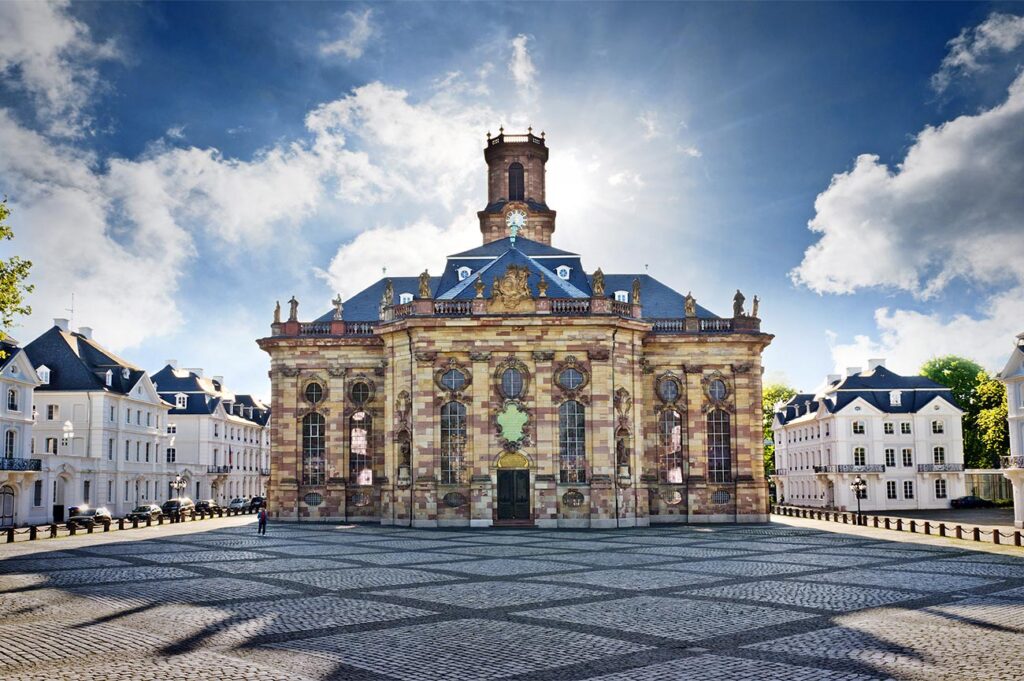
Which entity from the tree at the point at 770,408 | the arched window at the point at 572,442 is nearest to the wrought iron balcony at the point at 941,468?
the tree at the point at 770,408

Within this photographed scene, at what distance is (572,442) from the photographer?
49250 millimetres

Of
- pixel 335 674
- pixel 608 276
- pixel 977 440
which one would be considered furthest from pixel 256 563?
Answer: pixel 977 440

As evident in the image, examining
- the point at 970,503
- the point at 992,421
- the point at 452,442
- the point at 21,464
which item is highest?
the point at 992,421

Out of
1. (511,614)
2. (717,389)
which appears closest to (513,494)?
(717,389)

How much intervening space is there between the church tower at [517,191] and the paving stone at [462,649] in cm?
5524

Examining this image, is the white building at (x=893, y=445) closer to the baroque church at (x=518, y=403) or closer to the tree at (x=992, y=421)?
the tree at (x=992, y=421)

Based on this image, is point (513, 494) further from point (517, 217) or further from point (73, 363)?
point (73, 363)

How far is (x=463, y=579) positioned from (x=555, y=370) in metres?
25.1

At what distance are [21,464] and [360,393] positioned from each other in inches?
868

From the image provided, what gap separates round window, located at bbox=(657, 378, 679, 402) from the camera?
54719 mm

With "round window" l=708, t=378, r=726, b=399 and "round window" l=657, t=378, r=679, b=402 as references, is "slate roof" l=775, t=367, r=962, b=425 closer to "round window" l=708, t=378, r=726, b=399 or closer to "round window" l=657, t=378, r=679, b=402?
"round window" l=708, t=378, r=726, b=399

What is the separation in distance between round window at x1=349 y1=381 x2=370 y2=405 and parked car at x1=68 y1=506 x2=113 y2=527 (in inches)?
600

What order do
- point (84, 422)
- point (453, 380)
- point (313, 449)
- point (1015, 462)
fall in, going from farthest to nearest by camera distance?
point (84, 422) → point (313, 449) → point (1015, 462) → point (453, 380)

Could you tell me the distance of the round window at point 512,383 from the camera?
162ft
